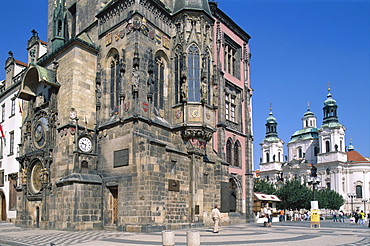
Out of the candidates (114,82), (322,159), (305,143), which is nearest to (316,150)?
(305,143)

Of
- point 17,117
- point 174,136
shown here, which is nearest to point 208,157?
point 174,136

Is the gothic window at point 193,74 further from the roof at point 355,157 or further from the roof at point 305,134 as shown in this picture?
the roof at point 305,134

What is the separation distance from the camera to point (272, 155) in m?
118

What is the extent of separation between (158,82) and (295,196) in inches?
1756

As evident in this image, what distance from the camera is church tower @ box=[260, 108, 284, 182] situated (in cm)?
11662

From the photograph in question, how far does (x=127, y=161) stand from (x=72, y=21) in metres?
14.0

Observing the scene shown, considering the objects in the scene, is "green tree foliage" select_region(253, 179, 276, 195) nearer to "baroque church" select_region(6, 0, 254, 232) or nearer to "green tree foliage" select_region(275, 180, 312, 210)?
"green tree foliage" select_region(275, 180, 312, 210)

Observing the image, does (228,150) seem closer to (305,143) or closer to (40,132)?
(40,132)

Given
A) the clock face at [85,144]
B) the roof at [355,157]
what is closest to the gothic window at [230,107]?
the clock face at [85,144]

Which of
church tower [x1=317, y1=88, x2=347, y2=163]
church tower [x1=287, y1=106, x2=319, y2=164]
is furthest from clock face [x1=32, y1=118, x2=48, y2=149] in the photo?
church tower [x1=287, y1=106, x2=319, y2=164]

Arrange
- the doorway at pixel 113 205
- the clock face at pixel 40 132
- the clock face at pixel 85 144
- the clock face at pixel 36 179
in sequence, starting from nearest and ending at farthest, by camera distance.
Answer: the doorway at pixel 113 205, the clock face at pixel 85 144, the clock face at pixel 36 179, the clock face at pixel 40 132

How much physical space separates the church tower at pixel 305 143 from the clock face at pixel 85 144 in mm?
94054

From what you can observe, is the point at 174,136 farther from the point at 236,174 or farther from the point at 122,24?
the point at 236,174

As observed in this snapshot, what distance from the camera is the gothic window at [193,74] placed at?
79.6ft
